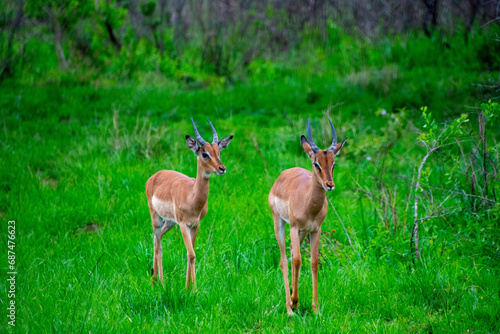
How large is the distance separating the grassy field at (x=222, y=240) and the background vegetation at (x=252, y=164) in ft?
0.07

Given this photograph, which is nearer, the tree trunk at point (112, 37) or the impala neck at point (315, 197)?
the impala neck at point (315, 197)

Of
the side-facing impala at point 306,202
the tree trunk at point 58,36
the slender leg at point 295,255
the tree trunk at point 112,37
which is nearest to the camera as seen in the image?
the side-facing impala at point 306,202

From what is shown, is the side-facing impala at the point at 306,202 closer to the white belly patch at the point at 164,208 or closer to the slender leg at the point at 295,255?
the slender leg at the point at 295,255

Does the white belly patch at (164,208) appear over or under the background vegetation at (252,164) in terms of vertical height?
over

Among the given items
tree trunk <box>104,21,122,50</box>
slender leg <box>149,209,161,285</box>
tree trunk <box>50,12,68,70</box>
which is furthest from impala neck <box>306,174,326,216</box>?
tree trunk <box>104,21,122,50</box>

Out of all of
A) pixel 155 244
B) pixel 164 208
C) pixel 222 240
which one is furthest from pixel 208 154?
pixel 222 240

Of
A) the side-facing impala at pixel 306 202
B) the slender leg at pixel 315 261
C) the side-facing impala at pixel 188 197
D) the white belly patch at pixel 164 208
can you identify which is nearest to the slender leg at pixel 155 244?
the side-facing impala at pixel 188 197

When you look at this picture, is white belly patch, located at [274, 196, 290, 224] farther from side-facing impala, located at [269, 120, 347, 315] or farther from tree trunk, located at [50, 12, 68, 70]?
tree trunk, located at [50, 12, 68, 70]

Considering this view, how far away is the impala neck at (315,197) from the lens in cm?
340

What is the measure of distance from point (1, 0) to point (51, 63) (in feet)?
7.53

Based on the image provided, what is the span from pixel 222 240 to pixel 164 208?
4.51ft

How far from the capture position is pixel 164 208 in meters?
3.85

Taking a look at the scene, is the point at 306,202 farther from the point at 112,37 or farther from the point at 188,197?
the point at 112,37

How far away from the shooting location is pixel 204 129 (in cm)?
896
